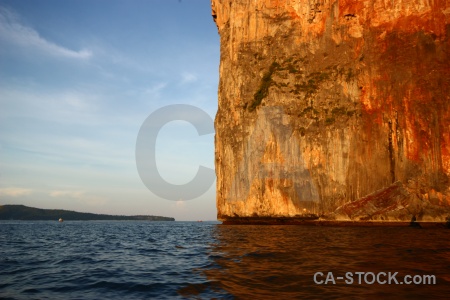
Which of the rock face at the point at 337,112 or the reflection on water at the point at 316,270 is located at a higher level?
the rock face at the point at 337,112

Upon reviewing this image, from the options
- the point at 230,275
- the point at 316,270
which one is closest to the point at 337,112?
the point at 316,270

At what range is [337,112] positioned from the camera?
55.4m

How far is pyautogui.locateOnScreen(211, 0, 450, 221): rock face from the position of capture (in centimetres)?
4919

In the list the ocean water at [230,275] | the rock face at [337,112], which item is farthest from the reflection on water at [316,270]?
the rock face at [337,112]

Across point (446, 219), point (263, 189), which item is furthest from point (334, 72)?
point (446, 219)

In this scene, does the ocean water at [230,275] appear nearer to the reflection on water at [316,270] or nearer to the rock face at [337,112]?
the reflection on water at [316,270]

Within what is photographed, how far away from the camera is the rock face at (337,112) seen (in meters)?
49.2

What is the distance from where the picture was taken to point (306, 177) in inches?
2132

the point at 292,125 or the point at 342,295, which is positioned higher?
the point at 292,125

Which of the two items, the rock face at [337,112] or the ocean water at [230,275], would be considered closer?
the ocean water at [230,275]

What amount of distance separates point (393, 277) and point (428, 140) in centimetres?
4462

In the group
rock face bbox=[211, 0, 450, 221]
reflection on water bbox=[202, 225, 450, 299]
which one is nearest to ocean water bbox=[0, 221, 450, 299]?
reflection on water bbox=[202, 225, 450, 299]

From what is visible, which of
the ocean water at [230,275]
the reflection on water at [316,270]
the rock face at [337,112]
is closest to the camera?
the reflection on water at [316,270]

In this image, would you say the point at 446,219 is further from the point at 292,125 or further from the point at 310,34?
the point at 310,34
